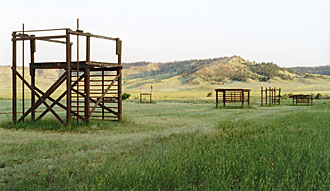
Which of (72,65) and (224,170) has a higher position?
(72,65)

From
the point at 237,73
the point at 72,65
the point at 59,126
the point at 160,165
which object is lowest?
the point at 59,126

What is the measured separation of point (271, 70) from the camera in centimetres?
13488

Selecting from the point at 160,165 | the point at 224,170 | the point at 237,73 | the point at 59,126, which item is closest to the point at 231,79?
the point at 237,73

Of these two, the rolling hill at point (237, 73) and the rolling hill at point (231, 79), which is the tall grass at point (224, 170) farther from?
the rolling hill at point (237, 73)

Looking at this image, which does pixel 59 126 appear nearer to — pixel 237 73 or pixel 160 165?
pixel 160 165

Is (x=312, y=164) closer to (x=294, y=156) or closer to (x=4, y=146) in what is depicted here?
(x=294, y=156)

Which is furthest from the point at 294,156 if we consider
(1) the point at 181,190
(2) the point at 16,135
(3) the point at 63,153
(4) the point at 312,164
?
(2) the point at 16,135

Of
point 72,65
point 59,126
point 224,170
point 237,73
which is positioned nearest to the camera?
point 224,170

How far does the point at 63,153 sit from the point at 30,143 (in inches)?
67.3

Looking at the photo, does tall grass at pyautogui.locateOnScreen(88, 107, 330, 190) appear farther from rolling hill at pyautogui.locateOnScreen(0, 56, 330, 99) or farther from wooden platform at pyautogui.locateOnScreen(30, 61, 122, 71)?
rolling hill at pyautogui.locateOnScreen(0, 56, 330, 99)

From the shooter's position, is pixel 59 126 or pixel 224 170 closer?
pixel 224 170

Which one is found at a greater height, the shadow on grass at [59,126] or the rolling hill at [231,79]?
the rolling hill at [231,79]

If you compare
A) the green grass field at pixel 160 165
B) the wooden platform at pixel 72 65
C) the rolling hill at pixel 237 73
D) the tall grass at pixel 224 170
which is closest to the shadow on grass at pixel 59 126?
the wooden platform at pixel 72 65

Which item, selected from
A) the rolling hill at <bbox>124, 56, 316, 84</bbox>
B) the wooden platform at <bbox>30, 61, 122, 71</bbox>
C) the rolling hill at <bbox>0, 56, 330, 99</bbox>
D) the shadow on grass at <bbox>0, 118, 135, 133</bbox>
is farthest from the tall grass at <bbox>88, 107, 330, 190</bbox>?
the rolling hill at <bbox>124, 56, 316, 84</bbox>
